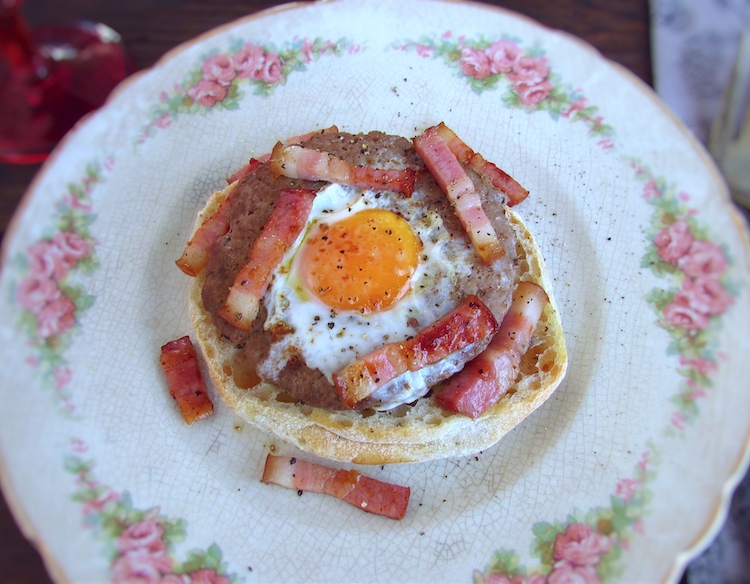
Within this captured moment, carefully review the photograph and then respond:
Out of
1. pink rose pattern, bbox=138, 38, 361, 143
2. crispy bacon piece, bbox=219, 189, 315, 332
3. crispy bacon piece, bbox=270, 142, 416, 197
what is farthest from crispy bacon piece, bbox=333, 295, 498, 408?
pink rose pattern, bbox=138, 38, 361, 143

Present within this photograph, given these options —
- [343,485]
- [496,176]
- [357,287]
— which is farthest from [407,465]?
[496,176]

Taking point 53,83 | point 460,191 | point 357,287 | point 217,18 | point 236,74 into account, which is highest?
point 217,18

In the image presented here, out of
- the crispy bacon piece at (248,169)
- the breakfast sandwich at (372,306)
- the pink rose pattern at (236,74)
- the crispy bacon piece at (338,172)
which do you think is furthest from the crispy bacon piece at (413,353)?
the pink rose pattern at (236,74)

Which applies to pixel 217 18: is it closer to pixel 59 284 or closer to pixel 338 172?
pixel 338 172

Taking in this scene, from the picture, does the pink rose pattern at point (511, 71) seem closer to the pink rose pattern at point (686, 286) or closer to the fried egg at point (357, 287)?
the pink rose pattern at point (686, 286)

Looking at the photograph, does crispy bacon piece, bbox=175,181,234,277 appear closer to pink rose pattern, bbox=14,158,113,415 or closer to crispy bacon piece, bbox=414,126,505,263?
pink rose pattern, bbox=14,158,113,415

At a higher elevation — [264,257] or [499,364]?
[264,257]

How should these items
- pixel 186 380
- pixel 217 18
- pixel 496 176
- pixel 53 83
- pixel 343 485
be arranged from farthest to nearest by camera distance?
pixel 217 18 < pixel 53 83 < pixel 496 176 < pixel 186 380 < pixel 343 485

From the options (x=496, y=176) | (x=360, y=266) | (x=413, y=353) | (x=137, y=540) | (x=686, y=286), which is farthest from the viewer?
(x=496, y=176)
